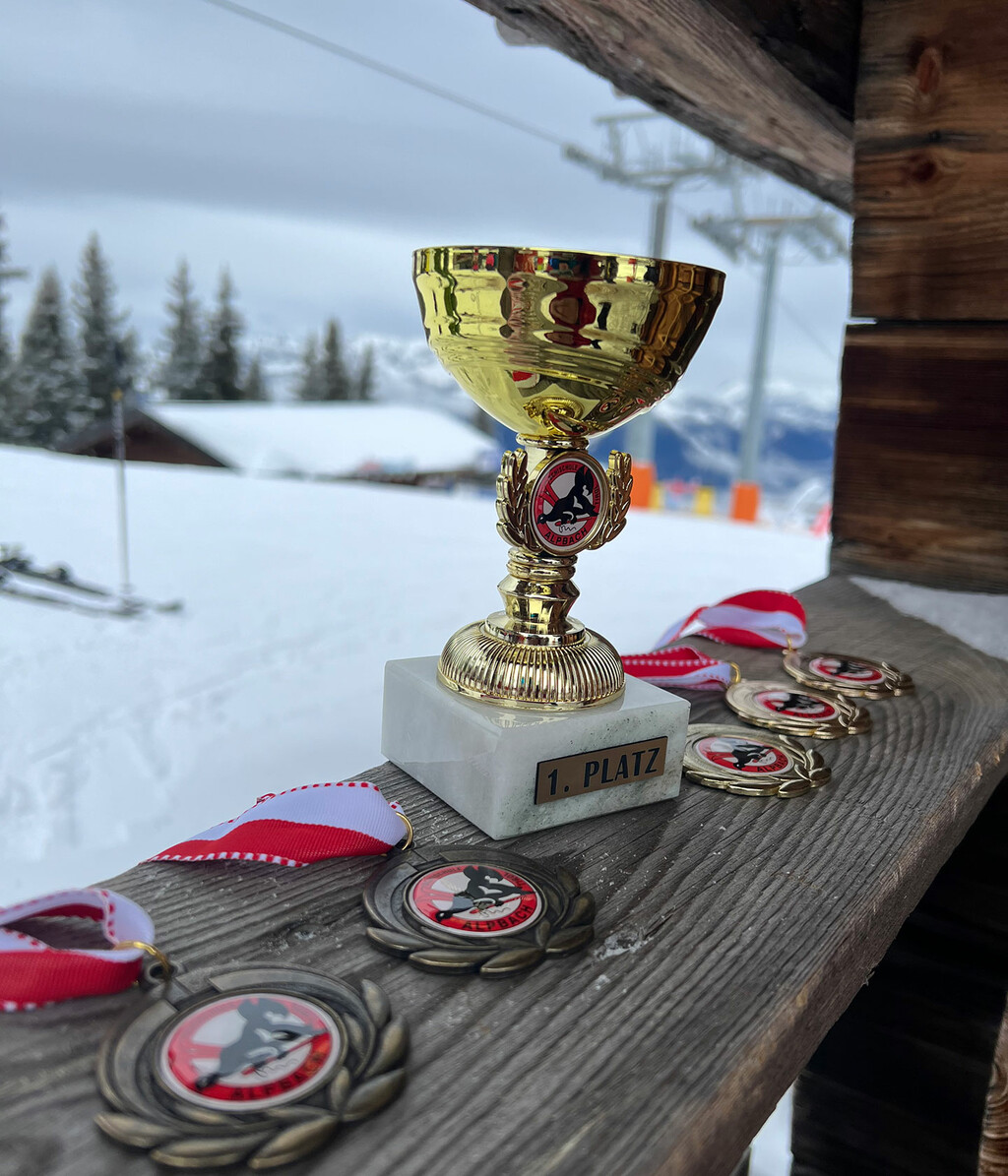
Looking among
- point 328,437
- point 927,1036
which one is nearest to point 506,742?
point 927,1036

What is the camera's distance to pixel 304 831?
0.51 metres

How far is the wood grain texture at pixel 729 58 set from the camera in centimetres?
84

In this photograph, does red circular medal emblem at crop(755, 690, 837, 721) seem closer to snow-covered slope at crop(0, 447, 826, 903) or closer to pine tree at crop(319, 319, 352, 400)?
snow-covered slope at crop(0, 447, 826, 903)

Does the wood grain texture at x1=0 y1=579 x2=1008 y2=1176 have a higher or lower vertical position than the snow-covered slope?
higher

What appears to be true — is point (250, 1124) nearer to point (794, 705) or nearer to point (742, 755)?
point (742, 755)

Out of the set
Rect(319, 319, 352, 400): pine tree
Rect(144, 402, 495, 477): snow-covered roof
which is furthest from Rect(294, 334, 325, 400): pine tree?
Rect(144, 402, 495, 477): snow-covered roof

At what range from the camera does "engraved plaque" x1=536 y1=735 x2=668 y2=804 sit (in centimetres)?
55

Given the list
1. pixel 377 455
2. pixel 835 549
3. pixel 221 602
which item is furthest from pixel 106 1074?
pixel 377 455

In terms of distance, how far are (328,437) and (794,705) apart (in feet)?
18.0

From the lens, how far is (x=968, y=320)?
45.1 inches

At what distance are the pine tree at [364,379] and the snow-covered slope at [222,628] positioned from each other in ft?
5.93

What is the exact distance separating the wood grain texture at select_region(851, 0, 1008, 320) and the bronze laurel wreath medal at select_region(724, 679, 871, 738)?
0.61 meters

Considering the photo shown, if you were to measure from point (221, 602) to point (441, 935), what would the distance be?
3.41 metres

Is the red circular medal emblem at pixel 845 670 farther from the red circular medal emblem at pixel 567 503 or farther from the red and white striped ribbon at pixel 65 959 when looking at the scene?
the red and white striped ribbon at pixel 65 959
